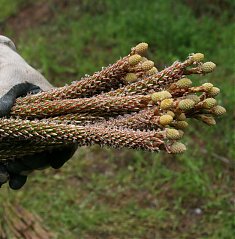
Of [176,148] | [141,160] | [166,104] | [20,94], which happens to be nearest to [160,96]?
[166,104]

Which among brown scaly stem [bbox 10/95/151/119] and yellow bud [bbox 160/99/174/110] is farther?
brown scaly stem [bbox 10/95/151/119]

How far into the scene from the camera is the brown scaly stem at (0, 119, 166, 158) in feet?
5.02

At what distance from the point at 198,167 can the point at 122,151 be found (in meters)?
0.54

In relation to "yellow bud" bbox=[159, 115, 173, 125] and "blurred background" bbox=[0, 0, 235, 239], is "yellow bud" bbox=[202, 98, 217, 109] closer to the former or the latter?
"yellow bud" bbox=[159, 115, 173, 125]

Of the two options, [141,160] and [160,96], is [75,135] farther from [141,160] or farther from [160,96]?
[141,160]

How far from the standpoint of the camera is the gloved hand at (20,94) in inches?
78.0

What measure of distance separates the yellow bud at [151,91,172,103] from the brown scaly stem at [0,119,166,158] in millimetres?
90

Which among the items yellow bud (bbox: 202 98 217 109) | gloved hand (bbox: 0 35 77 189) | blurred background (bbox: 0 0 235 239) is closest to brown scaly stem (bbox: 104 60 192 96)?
yellow bud (bbox: 202 98 217 109)

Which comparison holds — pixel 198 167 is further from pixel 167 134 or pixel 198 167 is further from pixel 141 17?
pixel 167 134

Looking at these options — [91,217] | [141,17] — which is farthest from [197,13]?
[91,217]

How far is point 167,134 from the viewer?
58.8 inches

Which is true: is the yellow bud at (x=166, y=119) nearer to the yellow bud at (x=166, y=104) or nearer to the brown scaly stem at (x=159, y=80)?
the yellow bud at (x=166, y=104)

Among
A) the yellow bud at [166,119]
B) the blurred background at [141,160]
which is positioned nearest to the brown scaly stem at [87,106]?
the yellow bud at [166,119]

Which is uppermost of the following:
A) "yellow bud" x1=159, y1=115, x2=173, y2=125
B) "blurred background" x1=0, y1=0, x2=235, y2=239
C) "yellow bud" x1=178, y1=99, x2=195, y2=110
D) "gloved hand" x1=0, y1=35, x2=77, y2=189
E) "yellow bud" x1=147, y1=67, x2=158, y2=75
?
"yellow bud" x1=178, y1=99, x2=195, y2=110
